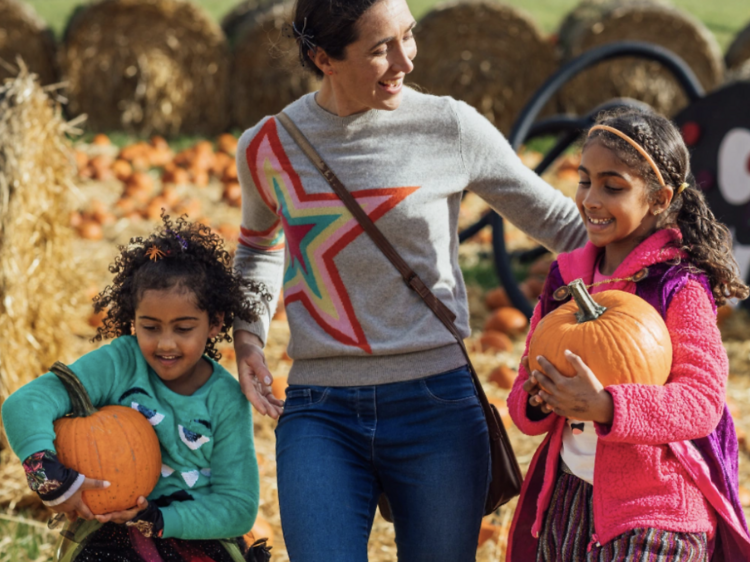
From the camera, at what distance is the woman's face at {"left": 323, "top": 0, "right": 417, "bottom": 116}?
2.32 metres

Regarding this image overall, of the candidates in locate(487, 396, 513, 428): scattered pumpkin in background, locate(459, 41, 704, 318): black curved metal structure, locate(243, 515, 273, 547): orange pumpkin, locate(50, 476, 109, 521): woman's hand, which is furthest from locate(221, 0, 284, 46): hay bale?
locate(50, 476, 109, 521): woman's hand

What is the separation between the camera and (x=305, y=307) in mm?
2480

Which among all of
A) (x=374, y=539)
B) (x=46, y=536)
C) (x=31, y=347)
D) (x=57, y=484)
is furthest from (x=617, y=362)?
(x=31, y=347)

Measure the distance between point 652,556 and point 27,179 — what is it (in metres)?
3.14

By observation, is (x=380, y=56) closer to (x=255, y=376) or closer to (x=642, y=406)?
(x=255, y=376)

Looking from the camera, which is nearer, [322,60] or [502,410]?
[322,60]

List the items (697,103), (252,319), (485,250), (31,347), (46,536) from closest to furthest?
(252,319) → (46,536) → (31,347) → (697,103) → (485,250)

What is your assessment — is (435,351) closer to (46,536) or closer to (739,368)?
(46,536)

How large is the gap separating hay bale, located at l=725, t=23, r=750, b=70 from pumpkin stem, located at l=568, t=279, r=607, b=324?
10476mm

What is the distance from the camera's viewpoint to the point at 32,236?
414 centimetres

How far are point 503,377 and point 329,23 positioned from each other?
292 centimetres

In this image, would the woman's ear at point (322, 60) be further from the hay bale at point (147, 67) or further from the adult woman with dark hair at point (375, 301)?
the hay bale at point (147, 67)

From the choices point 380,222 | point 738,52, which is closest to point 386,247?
point 380,222

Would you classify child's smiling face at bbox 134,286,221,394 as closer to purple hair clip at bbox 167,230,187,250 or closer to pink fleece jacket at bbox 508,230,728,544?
purple hair clip at bbox 167,230,187,250
